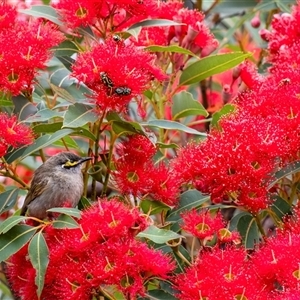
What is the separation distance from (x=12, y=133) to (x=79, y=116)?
0.68 ft

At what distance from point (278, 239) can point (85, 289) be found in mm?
528

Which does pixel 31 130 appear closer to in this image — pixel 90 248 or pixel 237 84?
pixel 90 248

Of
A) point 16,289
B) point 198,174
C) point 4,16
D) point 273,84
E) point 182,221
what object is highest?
point 4,16

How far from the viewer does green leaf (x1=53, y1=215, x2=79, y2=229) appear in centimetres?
246

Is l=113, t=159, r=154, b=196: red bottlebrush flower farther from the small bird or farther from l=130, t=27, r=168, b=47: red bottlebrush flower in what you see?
l=130, t=27, r=168, b=47: red bottlebrush flower

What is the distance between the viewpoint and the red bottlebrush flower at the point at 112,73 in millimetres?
2514

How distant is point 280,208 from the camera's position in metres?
2.75

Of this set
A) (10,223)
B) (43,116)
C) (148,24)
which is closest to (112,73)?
(43,116)

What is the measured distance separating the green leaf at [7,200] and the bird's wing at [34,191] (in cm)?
6

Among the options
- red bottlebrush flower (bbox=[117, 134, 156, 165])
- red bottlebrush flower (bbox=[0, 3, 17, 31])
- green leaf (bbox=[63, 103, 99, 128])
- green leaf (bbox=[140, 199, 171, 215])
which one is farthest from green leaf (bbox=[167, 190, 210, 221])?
red bottlebrush flower (bbox=[0, 3, 17, 31])

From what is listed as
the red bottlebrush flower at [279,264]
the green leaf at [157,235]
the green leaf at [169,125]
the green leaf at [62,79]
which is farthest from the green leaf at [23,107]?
the red bottlebrush flower at [279,264]

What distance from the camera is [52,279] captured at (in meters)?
2.49

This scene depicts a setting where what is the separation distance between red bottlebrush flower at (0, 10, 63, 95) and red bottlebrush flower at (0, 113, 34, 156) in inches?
3.5

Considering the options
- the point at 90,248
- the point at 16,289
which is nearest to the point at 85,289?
the point at 90,248
